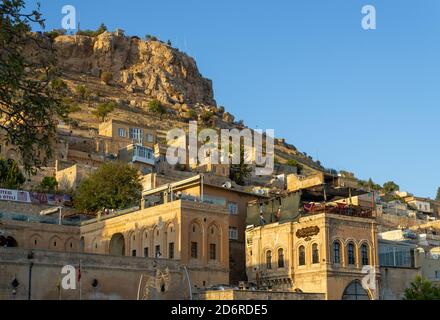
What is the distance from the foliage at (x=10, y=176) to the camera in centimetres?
7831

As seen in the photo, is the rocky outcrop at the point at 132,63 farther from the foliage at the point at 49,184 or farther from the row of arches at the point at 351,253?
the row of arches at the point at 351,253

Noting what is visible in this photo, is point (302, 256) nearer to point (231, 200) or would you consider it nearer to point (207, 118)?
point (231, 200)

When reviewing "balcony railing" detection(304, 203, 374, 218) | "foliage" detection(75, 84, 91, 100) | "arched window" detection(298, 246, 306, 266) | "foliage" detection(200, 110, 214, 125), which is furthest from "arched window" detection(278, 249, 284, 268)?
"foliage" detection(200, 110, 214, 125)

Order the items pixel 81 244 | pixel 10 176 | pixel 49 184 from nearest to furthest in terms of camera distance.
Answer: pixel 81 244 → pixel 10 176 → pixel 49 184

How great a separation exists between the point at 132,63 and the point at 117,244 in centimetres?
11372

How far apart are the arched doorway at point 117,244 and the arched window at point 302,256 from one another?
14557mm

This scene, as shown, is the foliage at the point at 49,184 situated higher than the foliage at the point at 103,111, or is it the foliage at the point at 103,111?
the foliage at the point at 103,111

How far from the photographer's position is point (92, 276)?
4853 centimetres

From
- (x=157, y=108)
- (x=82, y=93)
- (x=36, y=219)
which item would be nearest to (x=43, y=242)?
(x=36, y=219)

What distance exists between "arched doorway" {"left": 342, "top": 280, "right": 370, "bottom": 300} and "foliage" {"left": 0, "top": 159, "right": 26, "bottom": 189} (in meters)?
39.0

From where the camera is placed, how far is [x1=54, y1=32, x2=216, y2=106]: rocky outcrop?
166m

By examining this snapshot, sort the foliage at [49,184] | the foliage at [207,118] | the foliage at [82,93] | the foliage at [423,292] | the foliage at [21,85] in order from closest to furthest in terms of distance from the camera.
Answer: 1. the foliage at [21,85]
2. the foliage at [423,292]
3. the foliage at [49,184]
4. the foliage at [82,93]
5. the foliage at [207,118]

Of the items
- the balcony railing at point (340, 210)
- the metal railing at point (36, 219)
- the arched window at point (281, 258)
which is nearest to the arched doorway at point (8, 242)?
the metal railing at point (36, 219)
